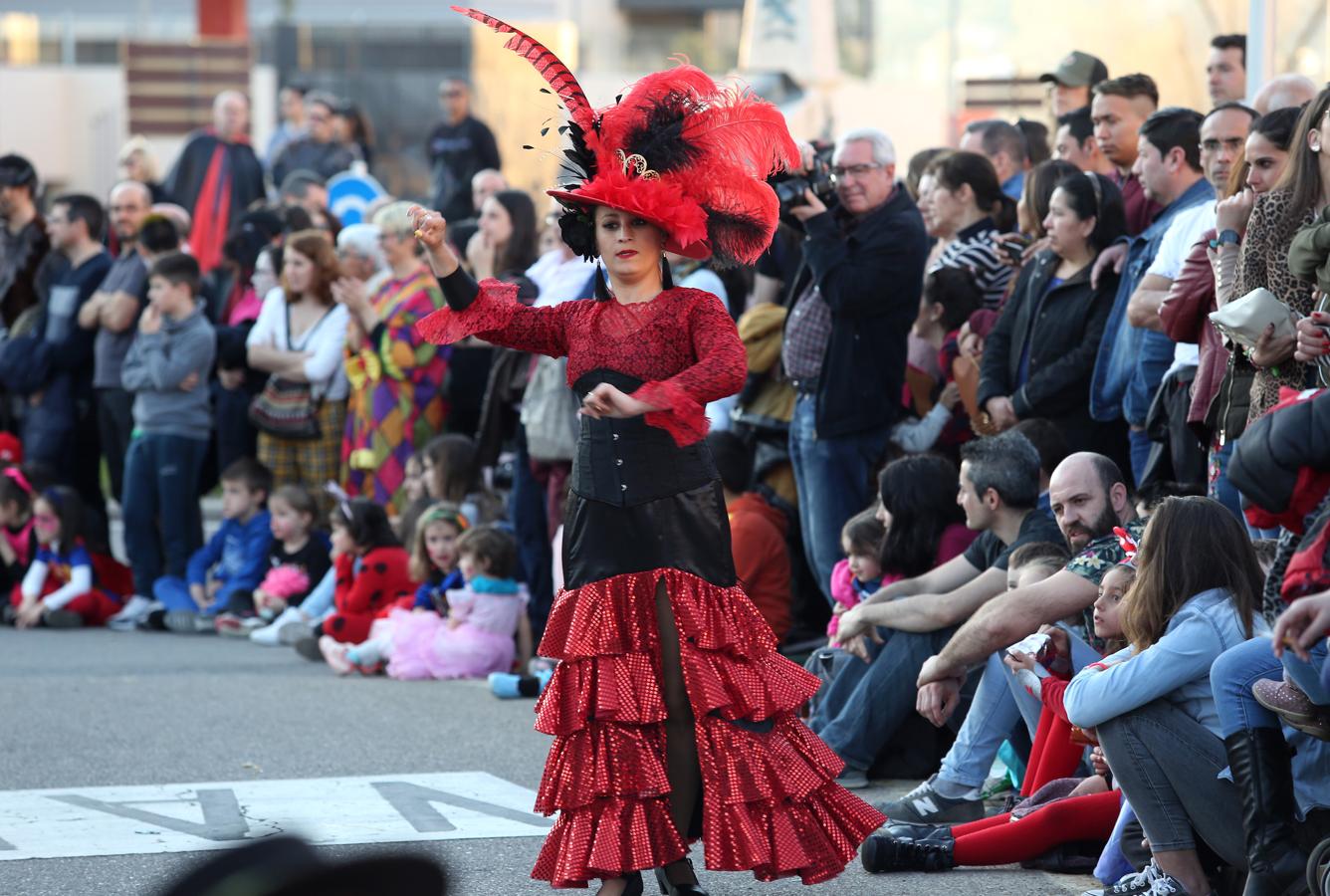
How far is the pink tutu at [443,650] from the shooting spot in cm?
912

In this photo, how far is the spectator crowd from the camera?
4.86 meters

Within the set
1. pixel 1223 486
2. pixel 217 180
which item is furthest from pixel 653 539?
pixel 217 180

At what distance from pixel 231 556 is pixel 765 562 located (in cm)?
408

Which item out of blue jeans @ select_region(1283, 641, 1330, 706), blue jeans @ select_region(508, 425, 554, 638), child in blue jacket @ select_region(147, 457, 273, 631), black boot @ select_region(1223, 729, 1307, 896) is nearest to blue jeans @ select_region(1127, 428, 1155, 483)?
black boot @ select_region(1223, 729, 1307, 896)

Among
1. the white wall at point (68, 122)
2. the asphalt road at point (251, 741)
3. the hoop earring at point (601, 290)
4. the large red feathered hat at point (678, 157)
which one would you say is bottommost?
the asphalt road at point (251, 741)

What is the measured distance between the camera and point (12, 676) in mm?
9281

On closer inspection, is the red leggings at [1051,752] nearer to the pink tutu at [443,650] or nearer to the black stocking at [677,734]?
the black stocking at [677,734]

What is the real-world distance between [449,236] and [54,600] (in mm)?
3116

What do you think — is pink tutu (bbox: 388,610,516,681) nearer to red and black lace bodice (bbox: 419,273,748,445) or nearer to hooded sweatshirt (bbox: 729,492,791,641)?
hooded sweatshirt (bbox: 729,492,791,641)

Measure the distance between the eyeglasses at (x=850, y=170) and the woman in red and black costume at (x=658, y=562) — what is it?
9.12ft

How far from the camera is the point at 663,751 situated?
497 centimetres

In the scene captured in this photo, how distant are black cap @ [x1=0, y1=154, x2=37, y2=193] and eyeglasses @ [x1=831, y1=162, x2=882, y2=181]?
6571mm

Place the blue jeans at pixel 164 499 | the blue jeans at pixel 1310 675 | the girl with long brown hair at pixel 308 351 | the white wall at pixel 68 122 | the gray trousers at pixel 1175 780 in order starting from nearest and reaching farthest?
1. the blue jeans at pixel 1310 675
2. the gray trousers at pixel 1175 780
3. the girl with long brown hair at pixel 308 351
4. the blue jeans at pixel 164 499
5. the white wall at pixel 68 122

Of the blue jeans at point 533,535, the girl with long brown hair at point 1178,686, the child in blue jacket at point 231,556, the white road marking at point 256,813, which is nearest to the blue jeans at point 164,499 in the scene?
the child in blue jacket at point 231,556
